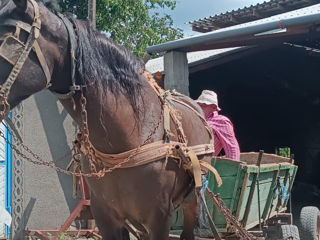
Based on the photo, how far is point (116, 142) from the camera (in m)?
2.96

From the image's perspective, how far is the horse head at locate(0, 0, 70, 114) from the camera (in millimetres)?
2400

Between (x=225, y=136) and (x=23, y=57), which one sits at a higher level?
(x=23, y=57)

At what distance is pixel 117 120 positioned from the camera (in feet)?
9.55

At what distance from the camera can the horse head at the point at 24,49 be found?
240 centimetres

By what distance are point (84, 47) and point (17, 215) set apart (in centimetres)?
507

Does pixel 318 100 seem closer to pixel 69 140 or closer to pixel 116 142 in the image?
pixel 69 140

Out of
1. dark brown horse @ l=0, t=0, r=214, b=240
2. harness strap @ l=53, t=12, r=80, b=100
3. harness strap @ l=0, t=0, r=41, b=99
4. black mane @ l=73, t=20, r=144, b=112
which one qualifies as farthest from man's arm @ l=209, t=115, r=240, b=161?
harness strap @ l=0, t=0, r=41, b=99

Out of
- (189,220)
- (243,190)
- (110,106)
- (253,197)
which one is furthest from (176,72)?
(110,106)

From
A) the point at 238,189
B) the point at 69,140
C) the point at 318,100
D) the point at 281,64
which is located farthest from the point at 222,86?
the point at 238,189

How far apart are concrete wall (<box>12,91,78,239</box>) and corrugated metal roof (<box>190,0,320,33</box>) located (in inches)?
281

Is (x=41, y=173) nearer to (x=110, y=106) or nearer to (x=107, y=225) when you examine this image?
(x=107, y=225)

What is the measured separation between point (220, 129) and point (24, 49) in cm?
264

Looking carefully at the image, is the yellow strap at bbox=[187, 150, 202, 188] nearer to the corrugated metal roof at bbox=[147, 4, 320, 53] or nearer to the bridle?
the bridle

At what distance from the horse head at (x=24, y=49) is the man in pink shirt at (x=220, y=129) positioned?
7.94 feet
